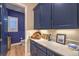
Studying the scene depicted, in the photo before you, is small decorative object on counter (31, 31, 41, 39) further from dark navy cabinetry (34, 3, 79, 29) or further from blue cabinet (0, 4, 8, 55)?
blue cabinet (0, 4, 8, 55)

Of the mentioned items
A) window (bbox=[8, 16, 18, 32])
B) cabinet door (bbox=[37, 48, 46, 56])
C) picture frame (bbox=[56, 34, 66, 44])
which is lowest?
cabinet door (bbox=[37, 48, 46, 56])

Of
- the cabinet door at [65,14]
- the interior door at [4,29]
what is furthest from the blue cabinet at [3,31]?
the cabinet door at [65,14]

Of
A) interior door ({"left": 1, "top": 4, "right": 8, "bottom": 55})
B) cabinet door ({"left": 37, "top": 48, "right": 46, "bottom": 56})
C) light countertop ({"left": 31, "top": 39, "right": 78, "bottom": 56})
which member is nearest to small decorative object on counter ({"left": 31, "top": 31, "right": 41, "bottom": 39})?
light countertop ({"left": 31, "top": 39, "right": 78, "bottom": 56})

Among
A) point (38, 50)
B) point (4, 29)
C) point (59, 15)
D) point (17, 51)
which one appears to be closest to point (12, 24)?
point (4, 29)

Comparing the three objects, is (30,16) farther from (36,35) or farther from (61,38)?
(61,38)

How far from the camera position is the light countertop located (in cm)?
206

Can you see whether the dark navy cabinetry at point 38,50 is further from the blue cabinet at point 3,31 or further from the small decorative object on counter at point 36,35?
the blue cabinet at point 3,31

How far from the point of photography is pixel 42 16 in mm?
2131

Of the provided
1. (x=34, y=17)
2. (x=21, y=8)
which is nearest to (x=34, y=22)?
(x=34, y=17)

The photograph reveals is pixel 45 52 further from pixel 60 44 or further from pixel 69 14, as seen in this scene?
pixel 69 14

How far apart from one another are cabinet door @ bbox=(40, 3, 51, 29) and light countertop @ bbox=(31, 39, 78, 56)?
0.65 feet

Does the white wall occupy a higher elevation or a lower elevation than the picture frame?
higher

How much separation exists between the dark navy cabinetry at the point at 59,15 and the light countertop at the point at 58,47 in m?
0.20

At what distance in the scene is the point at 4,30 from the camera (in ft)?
6.90
